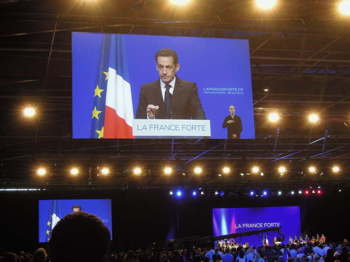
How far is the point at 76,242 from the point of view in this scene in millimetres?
1209

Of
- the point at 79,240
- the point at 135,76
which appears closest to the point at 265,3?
the point at 135,76

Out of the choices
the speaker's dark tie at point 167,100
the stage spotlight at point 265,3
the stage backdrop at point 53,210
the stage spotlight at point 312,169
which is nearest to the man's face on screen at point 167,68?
the speaker's dark tie at point 167,100

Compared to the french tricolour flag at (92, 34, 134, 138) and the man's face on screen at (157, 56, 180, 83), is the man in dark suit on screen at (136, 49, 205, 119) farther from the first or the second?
the french tricolour flag at (92, 34, 134, 138)

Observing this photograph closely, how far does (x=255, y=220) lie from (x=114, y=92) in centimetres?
2027

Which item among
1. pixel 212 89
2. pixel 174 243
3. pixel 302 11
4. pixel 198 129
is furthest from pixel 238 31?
pixel 174 243

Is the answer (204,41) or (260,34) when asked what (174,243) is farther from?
(260,34)

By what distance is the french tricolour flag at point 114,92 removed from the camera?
22.3 ft

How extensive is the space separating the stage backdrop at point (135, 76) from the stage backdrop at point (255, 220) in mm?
18882

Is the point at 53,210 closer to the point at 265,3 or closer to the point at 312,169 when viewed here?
the point at 312,169

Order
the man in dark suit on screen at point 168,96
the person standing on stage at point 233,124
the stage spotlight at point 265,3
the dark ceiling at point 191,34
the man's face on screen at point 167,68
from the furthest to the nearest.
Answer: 1. the dark ceiling at point 191,34
2. the man's face on screen at point 167,68
3. the person standing on stage at point 233,124
4. the man in dark suit on screen at point 168,96
5. the stage spotlight at point 265,3

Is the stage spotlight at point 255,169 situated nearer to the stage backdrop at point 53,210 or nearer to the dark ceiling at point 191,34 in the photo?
the dark ceiling at point 191,34

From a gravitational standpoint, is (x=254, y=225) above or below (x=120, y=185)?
below

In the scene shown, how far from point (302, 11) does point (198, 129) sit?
9.21 ft

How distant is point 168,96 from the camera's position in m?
7.09
